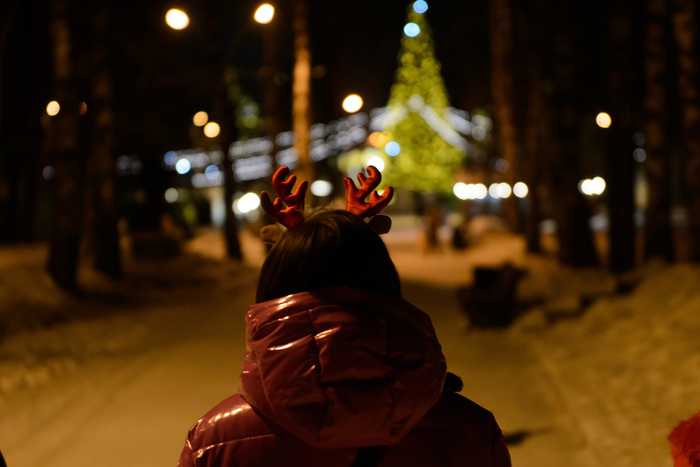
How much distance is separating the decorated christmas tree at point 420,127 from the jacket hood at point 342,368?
39.2 metres

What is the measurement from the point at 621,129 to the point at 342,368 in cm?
1412

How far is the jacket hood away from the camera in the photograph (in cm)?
165

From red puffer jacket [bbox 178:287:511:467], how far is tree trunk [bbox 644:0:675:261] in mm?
11959

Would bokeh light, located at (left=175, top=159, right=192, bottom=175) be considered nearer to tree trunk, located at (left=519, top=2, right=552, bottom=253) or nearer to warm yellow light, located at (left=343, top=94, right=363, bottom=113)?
tree trunk, located at (left=519, top=2, right=552, bottom=253)

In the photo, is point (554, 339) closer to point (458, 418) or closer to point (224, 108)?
point (458, 418)

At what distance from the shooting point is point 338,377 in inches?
65.5

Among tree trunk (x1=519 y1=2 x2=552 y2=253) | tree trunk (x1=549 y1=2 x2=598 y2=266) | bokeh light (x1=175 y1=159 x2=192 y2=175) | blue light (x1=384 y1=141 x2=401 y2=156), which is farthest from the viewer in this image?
blue light (x1=384 y1=141 x2=401 y2=156)

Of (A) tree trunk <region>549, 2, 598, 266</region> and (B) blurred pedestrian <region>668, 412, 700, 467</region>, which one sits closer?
(B) blurred pedestrian <region>668, 412, 700, 467</region>

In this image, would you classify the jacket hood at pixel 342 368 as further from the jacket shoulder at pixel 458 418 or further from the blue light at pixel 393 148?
the blue light at pixel 393 148

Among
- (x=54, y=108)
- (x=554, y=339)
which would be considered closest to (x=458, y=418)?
(x=554, y=339)

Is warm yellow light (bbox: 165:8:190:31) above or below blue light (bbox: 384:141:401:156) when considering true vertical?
above

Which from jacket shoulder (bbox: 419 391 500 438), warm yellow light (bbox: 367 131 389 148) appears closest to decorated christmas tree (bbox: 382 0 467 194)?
warm yellow light (bbox: 367 131 389 148)

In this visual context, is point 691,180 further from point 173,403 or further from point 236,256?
point 236,256

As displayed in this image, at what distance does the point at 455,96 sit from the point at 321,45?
16.1 metres
